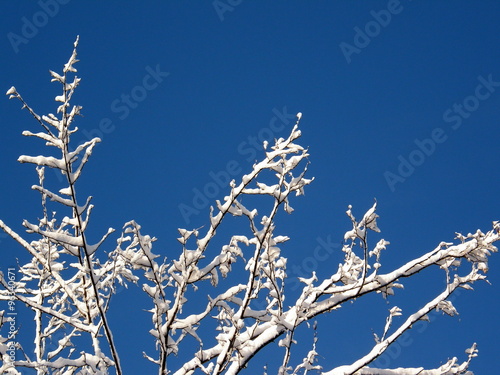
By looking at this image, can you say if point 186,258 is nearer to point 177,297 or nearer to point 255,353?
point 177,297

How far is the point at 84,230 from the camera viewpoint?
132 inches

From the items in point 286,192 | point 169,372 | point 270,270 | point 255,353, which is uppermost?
point 286,192

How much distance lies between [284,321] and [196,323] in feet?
2.11

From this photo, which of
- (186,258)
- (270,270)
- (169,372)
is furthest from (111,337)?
(270,270)

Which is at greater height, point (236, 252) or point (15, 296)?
point (236, 252)

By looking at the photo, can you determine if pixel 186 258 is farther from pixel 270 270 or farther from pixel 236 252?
pixel 270 270

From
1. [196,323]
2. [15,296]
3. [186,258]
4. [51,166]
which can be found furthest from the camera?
[15,296]

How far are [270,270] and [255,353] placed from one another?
67 cm

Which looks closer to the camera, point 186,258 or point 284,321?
point 186,258

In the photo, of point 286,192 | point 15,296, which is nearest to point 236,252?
point 286,192

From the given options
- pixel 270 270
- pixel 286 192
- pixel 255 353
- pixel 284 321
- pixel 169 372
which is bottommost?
pixel 169 372

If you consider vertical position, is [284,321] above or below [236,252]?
below

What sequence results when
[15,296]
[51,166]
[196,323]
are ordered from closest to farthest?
1. [51,166]
2. [196,323]
3. [15,296]

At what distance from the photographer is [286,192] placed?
12.0 ft
